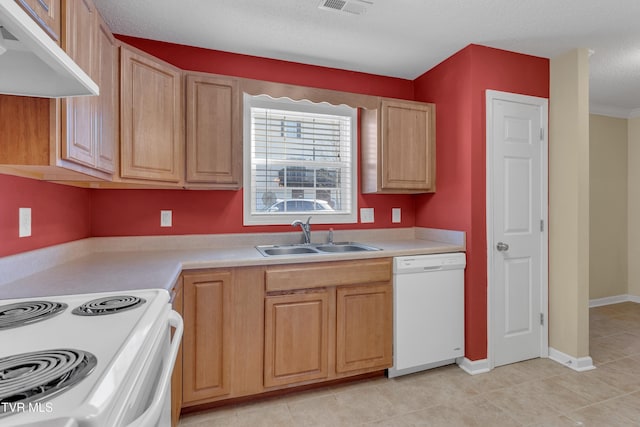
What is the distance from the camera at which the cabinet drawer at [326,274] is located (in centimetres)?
203

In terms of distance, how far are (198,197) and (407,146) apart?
1751mm

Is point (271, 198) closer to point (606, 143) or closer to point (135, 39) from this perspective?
point (135, 39)

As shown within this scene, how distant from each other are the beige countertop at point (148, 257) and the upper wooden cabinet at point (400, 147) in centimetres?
49

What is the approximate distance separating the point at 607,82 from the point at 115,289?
4.47 meters

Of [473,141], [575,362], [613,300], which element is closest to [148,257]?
[473,141]

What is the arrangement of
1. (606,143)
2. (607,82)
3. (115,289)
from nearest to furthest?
(115,289) → (607,82) → (606,143)

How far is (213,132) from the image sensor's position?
2232mm

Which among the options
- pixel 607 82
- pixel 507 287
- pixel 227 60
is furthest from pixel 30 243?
pixel 607 82

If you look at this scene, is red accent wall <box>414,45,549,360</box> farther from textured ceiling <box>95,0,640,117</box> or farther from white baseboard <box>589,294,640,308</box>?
white baseboard <box>589,294,640,308</box>

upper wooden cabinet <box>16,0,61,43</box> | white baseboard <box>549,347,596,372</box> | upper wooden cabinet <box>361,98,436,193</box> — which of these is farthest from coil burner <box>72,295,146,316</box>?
white baseboard <box>549,347,596,372</box>

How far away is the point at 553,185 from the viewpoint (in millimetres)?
2639

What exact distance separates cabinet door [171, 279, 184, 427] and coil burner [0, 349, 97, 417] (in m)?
0.92

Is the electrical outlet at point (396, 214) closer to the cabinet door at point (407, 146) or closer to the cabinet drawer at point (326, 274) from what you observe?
the cabinet door at point (407, 146)

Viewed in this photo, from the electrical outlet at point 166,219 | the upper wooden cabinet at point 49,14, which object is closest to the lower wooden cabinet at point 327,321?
the electrical outlet at point 166,219
